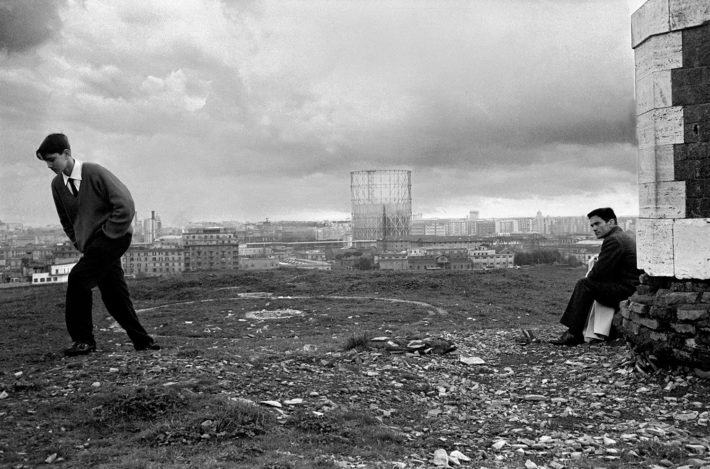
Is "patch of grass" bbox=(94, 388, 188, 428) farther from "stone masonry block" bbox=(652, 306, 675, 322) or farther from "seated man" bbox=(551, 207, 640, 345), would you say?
"seated man" bbox=(551, 207, 640, 345)

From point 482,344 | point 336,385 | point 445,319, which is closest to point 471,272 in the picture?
point 445,319

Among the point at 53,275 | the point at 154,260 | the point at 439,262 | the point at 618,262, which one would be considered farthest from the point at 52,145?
the point at 154,260

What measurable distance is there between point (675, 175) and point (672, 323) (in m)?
1.54

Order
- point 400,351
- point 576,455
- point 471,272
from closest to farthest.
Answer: point 576,455, point 400,351, point 471,272

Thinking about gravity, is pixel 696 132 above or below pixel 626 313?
above

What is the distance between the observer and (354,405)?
17.2 feet

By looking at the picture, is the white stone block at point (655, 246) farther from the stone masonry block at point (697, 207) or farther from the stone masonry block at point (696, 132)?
the stone masonry block at point (696, 132)

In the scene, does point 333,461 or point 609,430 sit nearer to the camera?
point 333,461

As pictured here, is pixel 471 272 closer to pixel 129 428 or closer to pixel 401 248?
pixel 129 428

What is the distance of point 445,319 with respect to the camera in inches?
460

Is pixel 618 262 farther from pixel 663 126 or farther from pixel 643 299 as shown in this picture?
pixel 663 126

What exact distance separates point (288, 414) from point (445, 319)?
23.7 ft

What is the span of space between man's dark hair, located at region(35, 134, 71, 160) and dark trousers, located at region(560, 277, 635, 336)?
6.46 meters

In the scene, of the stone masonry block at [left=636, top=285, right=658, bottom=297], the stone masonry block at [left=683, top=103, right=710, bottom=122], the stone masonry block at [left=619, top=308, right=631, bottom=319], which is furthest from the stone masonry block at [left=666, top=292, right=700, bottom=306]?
the stone masonry block at [left=683, top=103, right=710, bottom=122]
